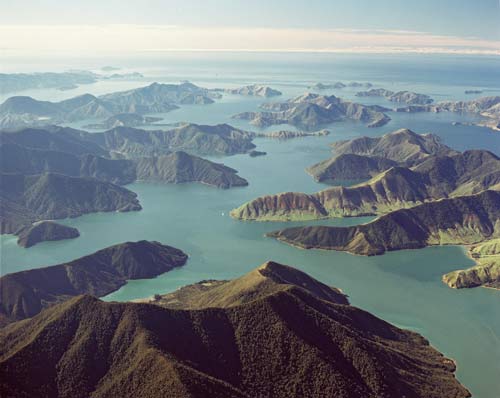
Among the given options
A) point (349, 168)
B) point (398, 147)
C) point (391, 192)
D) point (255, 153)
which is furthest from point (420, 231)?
point (255, 153)

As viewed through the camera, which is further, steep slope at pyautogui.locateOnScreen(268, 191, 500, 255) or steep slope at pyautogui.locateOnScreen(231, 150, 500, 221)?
steep slope at pyautogui.locateOnScreen(231, 150, 500, 221)

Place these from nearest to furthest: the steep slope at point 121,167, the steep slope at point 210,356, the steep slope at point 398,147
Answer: the steep slope at point 210,356 < the steep slope at point 121,167 < the steep slope at point 398,147

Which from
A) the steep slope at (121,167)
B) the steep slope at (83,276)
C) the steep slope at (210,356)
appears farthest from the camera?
the steep slope at (121,167)

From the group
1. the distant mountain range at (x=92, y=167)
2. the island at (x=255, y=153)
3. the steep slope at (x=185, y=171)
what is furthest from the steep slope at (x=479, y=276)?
the island at (x=255, y=153)

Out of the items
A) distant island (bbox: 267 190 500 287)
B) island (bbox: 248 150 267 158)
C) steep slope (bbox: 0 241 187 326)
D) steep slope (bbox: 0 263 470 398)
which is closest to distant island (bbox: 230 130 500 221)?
distant island (bbox: 267 190 500 287)

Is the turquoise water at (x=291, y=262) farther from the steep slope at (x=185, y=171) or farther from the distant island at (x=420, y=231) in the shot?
the steep slope at (x=185, y=171)

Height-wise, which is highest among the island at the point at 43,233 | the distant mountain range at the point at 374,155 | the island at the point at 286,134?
the distant mountain range at the point at 374,155

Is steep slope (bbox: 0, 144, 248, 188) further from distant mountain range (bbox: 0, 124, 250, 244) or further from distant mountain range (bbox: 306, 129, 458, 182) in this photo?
distant mountain range (bbox: 306, 129, 458, 182)
